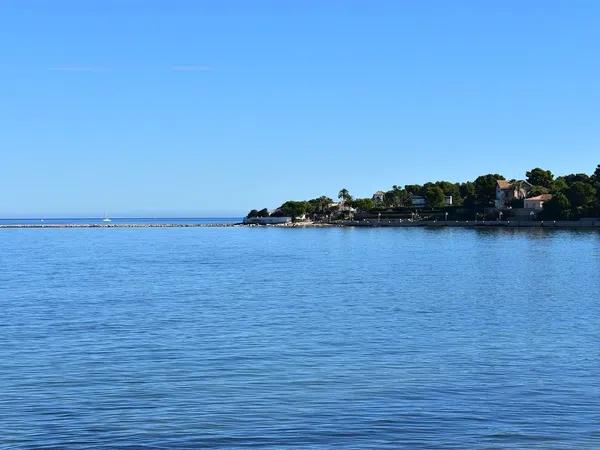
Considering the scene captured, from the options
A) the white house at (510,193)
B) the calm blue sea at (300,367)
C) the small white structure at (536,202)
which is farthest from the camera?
the white house at (510,193)

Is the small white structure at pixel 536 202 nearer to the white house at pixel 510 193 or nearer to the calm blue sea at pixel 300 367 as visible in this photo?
the white house at pixel 510 193

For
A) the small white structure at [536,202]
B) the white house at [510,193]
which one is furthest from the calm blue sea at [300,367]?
the white house at [510,193]

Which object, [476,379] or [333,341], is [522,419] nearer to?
[476,379]

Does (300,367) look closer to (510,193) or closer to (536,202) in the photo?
(536,202)

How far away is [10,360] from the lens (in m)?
24.2

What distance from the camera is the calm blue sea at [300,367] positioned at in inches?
659

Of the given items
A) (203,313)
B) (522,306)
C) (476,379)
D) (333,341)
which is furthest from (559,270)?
(476,379)

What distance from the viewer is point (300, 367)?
23.0 meters

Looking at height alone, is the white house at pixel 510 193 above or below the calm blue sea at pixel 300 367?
above

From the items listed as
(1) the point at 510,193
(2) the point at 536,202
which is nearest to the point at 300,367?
(2) the point at 536,202

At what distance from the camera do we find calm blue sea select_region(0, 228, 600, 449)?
16.8 meters

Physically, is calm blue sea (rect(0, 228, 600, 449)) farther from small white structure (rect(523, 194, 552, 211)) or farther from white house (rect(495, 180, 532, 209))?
white house (rect(495, 180, 532, 209))

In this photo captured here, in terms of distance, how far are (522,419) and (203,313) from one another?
2058 centimetres

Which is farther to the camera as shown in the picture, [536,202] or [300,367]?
[536,202]
